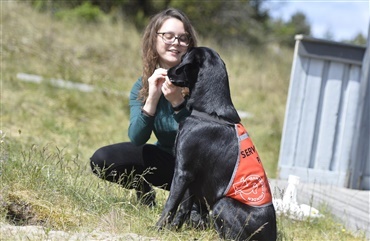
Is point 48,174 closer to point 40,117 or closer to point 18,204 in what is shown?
point 18,204

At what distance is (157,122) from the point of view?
13.8 feet

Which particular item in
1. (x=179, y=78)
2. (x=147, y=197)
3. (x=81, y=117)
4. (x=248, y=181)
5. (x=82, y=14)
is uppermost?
(x=82, y=14)

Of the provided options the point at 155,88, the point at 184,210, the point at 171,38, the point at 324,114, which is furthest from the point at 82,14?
the point at 184,210

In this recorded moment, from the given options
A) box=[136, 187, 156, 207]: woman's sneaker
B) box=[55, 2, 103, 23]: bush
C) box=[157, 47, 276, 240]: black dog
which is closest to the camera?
Result: box=[157, 47, 276, 240]: black dog

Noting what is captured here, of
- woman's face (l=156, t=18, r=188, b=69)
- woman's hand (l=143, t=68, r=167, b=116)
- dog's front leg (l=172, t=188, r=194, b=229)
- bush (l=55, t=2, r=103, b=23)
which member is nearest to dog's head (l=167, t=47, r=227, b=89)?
woman's hand (l=143, t=68, r=167, b=116)

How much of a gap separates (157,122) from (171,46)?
20.8 inches

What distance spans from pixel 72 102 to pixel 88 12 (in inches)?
224

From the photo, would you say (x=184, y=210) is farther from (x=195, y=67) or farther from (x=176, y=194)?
(x=195, y=67)

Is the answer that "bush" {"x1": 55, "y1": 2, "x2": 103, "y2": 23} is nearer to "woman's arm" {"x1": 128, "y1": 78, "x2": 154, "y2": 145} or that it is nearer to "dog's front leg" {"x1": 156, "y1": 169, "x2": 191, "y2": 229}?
"woman's arm" {"x1": 128, "y1": 78, "x2": 154, "y2": 145}

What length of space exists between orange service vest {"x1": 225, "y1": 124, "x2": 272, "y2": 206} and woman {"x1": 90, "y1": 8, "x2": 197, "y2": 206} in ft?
2.21

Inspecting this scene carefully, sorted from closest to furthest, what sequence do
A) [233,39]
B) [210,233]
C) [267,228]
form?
[267,228]
[210,233]
[233,39]

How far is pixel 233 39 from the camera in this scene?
19.0 m

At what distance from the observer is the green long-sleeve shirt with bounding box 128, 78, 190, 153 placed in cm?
404

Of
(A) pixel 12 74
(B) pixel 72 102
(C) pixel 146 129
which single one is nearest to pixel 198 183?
(C) pixel 146 129
